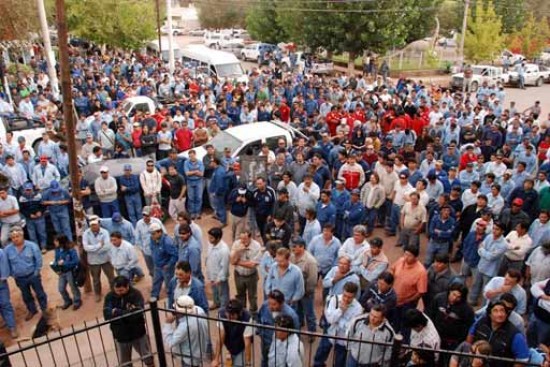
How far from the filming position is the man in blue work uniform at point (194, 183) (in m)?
10.8

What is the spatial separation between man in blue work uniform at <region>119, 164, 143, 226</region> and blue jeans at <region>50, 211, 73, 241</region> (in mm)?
1186

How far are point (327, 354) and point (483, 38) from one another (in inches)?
1196

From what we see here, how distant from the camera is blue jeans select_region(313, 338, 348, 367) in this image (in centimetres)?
596

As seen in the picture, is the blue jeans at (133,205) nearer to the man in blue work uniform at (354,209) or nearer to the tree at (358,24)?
the man in blue work uniform at (354,209)

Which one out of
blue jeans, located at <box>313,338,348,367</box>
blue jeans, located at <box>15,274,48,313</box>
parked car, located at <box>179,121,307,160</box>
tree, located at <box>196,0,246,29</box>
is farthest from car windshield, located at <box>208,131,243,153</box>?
tree, located at <box>196,0,246,29</box>

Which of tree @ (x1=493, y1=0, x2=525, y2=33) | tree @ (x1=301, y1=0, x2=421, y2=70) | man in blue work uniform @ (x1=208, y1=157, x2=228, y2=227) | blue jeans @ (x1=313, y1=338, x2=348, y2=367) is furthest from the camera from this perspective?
tree @ (x1=493, y1=0, x2=525, y2=33)

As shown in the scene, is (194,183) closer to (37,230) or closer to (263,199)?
(263,199)

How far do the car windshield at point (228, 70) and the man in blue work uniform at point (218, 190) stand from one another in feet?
47.9

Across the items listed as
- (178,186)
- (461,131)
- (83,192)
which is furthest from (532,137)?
(83,192)

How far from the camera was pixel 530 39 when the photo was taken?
120 feet

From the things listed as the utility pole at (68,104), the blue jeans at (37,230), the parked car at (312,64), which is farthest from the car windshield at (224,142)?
the parked car at (312,64)

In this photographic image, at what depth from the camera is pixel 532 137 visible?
13055 mm

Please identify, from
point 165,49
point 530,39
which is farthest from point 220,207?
point 530,39

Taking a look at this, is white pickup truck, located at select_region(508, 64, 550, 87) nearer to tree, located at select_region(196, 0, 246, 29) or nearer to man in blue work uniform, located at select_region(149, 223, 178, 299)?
man in blue work uniform, located at select_region(149, 223, 178, 299)
